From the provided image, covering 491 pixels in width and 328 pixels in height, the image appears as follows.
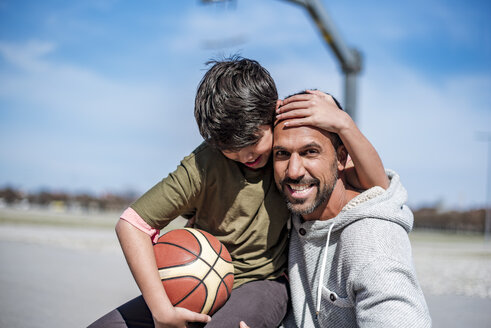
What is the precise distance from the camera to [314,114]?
279cm

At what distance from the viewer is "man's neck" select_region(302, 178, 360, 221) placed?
3.00 m

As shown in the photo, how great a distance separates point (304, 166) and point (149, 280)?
1.12m

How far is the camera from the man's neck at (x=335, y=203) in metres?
3.00

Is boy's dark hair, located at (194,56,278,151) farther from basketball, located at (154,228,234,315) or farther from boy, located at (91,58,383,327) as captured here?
basketball, located at (154,228,234,315)

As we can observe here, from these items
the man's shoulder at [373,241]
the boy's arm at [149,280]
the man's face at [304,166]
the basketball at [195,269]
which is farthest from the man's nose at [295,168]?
the boy's arm at [149,280]

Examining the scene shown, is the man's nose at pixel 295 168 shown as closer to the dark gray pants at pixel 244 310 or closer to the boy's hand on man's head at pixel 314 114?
the boy's hand on man's head at pixel 314 114

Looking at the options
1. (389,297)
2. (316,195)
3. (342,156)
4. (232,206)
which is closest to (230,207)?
(232,206)

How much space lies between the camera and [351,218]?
277 centimetres

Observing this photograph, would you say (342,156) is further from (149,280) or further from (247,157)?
(149,280)

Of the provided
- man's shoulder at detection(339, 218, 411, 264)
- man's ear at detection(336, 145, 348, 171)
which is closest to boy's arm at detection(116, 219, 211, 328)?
man's shoulder at detection(339, 218, 411, 264)

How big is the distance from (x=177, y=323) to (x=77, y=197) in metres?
106

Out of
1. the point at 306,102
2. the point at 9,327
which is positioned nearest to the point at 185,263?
the point at 306,102

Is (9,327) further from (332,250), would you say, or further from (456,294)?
(456,294)

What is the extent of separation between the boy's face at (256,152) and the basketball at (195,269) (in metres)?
0.53
